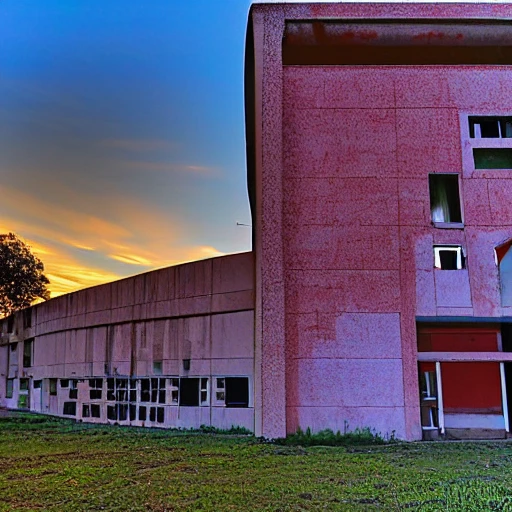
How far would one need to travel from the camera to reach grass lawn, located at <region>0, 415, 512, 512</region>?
24.4ft

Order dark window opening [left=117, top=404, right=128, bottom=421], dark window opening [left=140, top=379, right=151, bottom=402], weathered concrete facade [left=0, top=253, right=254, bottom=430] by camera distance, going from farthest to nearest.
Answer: dark window opening [left=117, top=404, right=128, bottom=421] → dark window opening [left=140, top=379, right=151, bottom=402] → weathered concrete facade [left=0, top=253, right=254, bottom=430]

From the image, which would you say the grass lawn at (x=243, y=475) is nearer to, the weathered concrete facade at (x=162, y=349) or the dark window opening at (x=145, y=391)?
the weathered concrete facade at (x=162, y=349)

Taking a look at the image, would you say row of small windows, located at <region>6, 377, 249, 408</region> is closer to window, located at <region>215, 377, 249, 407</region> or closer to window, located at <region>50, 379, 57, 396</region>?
window, located at <region>215, 377, 249, 407</region>

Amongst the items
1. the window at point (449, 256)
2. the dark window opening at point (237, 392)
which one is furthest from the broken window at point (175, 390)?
the window at point (449, 256)

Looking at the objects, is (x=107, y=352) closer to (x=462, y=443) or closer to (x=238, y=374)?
(x=238, y=374)

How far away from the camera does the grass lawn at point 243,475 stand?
7449 millimetres

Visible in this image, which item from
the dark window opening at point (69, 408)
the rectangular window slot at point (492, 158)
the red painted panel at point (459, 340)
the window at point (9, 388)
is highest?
the rectangular window slot at point (492, 158)

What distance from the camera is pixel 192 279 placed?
15.6 m

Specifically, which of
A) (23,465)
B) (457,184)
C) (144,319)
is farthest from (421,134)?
(23,465)

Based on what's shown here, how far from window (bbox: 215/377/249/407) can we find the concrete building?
0.04 meters

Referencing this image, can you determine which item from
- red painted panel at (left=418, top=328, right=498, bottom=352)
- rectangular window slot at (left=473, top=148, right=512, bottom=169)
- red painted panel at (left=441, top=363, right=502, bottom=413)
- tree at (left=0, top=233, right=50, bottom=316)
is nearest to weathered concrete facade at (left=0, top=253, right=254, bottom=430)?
red painted panel at (left=418, top=328, right=498, bottom=352)

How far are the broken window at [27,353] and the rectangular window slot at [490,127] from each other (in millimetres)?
19383

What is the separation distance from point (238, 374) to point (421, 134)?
7.08 m

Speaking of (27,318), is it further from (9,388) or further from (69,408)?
(69,408)
